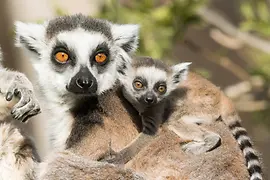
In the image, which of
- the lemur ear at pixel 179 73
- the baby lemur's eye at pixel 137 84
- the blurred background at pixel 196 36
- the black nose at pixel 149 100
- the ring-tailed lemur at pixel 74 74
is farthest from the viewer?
the blurred background at pixel 196 36

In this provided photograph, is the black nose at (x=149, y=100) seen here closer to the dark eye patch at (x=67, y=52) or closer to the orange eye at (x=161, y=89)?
the orange eye at (x=161, y=89)

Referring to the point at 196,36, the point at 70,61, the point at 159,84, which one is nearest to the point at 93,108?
the point at 70,61

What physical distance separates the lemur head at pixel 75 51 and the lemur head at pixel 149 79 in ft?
0.54

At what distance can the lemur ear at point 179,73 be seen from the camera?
4.57 m

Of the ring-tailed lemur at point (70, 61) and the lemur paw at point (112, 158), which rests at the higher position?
the ring-tailed lemur at point (70, 61)

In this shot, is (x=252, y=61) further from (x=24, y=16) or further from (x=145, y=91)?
(x=145, y=91)

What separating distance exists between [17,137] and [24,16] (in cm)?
402

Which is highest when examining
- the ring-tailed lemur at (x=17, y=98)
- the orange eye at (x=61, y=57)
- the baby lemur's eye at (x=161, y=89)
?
the orange eye at (x=61, y=57)

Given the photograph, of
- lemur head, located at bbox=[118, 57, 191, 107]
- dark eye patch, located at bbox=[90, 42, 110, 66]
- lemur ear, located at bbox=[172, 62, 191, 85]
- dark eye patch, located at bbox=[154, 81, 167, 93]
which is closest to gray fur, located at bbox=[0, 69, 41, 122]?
dark eye patch, located at bbox=[90, 42, 110, 66]

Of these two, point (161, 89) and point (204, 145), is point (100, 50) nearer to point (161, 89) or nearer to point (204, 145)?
point (161, 89)

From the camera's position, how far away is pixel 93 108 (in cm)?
407

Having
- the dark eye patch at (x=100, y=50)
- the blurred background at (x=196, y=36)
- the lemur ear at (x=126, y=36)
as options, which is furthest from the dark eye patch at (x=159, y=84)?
the blurred background at (x=196, y=36)

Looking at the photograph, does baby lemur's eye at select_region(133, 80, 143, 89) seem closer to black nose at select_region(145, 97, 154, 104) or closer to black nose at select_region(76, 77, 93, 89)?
black nose at select_region(145, 97, 154, 104)

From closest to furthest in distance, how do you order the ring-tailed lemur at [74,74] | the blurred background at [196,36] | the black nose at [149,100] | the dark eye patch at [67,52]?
1. the ring-tailed lemur at [74,74]
2. the dark eye patch at [67,52]
3. the black nose at [149,100]
4. the blurred background at [196,36]
